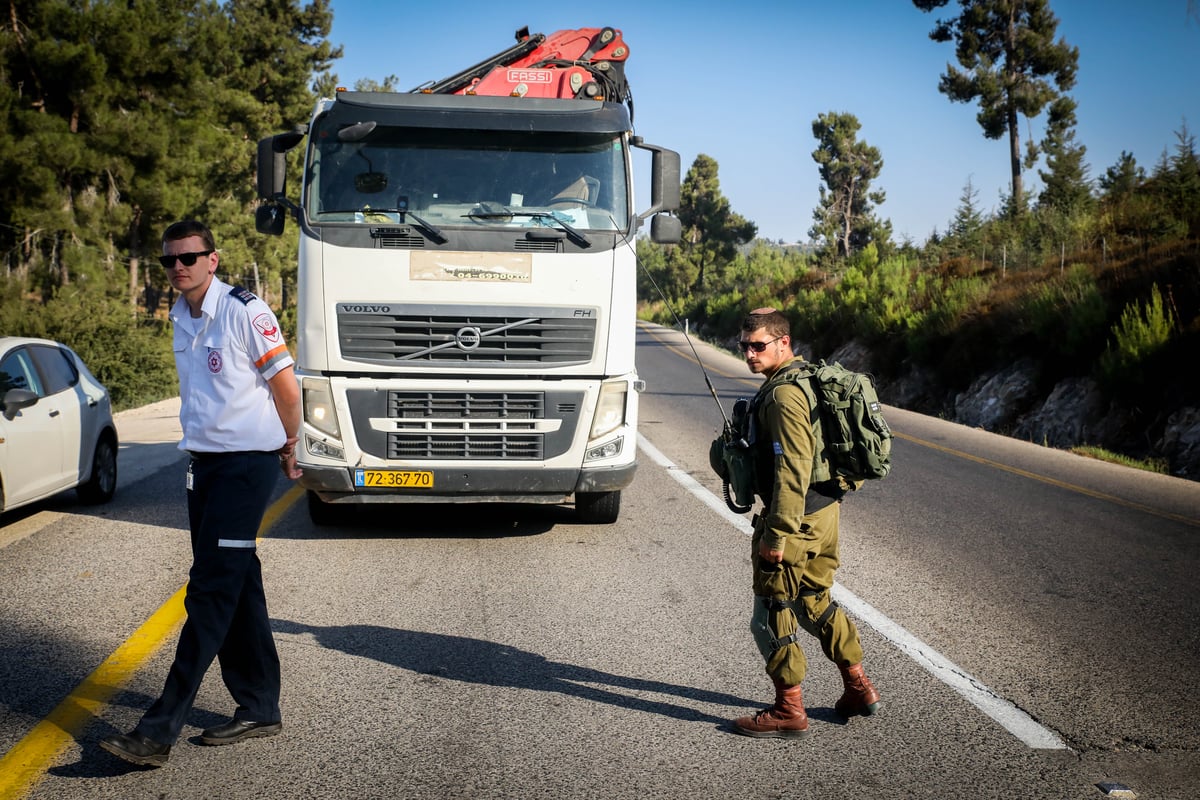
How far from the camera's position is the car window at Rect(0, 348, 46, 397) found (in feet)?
27.8

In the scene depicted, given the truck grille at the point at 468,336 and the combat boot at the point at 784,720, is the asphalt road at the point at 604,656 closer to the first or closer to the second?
the combat boot at the point at 784,720

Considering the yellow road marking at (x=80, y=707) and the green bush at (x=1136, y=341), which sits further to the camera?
the green bush at (x=1136, y=341)

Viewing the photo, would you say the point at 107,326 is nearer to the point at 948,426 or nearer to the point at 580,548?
the point at 948,426

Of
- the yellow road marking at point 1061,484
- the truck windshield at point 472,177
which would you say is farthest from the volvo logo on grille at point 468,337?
the yellow road marking at point 1061,484

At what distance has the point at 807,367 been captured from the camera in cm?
431

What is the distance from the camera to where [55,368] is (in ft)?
31.3

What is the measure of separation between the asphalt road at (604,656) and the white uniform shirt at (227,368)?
1.18 meters

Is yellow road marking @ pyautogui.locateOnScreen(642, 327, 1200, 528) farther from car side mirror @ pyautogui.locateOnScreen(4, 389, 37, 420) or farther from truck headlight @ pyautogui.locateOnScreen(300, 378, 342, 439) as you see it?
car side mirror @ pyautogui.locateOnScreen(4, 389, 37, 420)

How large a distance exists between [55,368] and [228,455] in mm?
6436

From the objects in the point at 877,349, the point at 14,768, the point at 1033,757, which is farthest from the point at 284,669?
the point at 877,349

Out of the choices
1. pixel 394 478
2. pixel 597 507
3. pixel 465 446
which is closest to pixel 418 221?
pixel 465 446

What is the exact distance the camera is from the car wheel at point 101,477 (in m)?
9.51

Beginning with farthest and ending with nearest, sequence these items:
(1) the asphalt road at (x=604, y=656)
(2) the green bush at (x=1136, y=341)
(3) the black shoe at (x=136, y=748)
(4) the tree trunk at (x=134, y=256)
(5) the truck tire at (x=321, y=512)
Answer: (4) the tree trunk at (x=134, y=256) < (2) the green bush at (x=1136, y=341) < (5) the truck tire at (x=321, y=512) < (1) the asphalt road at (x=604, y=656) < (3) the black shoe at (x=136, y=748)

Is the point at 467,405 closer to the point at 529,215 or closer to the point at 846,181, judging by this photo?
the point at 529,215
